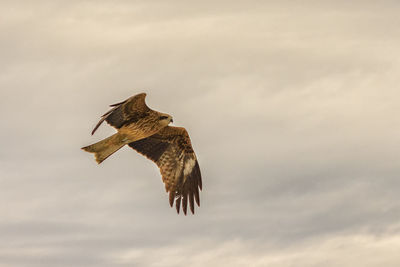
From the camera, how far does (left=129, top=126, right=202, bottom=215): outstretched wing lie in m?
19.9

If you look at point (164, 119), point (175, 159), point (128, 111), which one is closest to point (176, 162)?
point (175, 159)

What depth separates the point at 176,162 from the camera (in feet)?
66.3

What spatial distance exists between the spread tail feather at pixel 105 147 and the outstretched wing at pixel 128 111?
382 millimetres

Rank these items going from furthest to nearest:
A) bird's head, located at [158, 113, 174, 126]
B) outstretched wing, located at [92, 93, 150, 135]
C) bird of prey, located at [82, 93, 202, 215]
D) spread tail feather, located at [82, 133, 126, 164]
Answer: bird of prey, located at [82, 93, 202, 215]
bird's head, located at [158, 113, 174, 126]
spread tail feather, located at [82, 133, 126, 164]
outstretched wing, located at [92, 93, 150, 135]

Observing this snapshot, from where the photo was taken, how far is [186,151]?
20172 millimetres

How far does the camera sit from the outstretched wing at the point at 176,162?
1991 cm

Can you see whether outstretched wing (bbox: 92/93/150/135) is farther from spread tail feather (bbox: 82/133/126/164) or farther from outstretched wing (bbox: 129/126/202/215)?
A: outstretched wing (bbox: 129/126/202/215)

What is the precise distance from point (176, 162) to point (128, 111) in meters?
3.17

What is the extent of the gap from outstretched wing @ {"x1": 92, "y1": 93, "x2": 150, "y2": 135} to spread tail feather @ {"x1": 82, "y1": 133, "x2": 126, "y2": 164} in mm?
382


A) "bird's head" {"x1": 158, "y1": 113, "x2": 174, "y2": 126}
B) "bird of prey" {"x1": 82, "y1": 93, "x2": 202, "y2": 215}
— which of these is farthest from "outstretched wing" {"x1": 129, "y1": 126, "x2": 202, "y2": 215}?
"bird's head" {"x1": 158, "y1": 113, "x2": 174, "y2": 126}

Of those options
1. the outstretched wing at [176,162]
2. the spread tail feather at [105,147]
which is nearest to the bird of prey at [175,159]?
the outstretched wing at [176,162]

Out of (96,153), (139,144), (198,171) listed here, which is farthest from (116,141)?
(198,171)

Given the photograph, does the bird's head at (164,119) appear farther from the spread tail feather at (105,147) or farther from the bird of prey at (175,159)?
the spread tail feather at (105,147)

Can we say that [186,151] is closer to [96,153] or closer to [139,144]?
[139,144]
